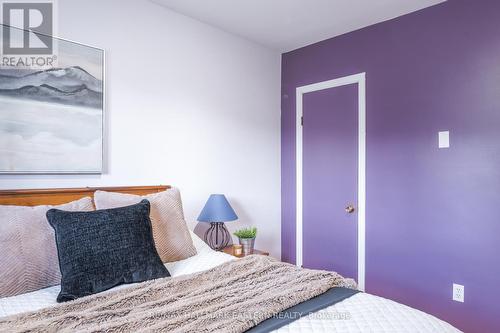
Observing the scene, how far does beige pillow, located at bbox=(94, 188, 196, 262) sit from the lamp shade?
1.38 ft

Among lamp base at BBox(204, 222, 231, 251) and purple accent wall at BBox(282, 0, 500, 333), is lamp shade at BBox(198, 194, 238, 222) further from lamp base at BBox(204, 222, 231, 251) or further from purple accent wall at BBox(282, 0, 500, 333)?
purple accent wall at BBox(282, 0, 500, 333)

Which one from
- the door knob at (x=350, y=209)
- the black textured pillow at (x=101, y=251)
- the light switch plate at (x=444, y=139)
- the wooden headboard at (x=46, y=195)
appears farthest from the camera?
the door knob at (x=350, y=209)

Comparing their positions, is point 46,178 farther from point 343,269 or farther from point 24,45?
point 343,269

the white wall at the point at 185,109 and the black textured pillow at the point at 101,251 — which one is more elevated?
the white wall at the point at 185,109

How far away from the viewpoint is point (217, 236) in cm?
270

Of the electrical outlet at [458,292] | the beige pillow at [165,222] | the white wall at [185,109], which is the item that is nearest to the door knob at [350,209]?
the white wall at [185,109]

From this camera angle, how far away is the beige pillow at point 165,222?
1.87 meters

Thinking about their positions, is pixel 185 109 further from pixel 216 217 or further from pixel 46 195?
pixel 46 195


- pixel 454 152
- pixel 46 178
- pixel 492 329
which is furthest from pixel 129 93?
pixel 492 329

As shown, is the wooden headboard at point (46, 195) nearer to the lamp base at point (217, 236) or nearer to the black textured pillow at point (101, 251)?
the black textured pillow at point (101, 251)

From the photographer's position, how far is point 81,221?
1503mm

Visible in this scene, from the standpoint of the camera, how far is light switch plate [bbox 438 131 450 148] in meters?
2.38

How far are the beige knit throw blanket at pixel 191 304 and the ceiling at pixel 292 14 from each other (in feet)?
6.39

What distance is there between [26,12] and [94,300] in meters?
1.70
